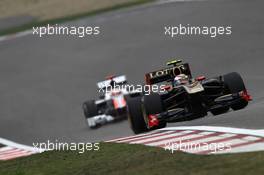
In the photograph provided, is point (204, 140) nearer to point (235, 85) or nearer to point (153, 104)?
point (153, 104)

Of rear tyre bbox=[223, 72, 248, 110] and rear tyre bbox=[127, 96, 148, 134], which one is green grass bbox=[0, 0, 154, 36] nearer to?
rear tyre bbox=[127, 96, 148, 134]

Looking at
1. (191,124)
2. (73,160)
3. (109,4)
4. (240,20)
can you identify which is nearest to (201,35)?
(240,20)

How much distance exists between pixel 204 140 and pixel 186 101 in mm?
2150

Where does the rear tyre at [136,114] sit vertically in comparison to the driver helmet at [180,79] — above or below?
below

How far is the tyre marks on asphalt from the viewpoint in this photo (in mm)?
9589

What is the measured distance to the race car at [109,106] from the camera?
17234 millimetres

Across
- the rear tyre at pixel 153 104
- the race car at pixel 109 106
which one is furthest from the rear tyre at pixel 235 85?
the race car at pixel 109 106

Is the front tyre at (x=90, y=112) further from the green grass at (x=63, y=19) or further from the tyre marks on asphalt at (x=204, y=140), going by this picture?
the green grass at (x=63, y=19)

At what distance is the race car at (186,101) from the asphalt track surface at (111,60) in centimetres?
34

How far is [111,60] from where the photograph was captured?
25.6 m

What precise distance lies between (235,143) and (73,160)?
2.56 meters

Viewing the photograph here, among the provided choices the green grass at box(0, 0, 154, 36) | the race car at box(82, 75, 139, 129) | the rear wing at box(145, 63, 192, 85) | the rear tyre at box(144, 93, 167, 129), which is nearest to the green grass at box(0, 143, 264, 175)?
the rear tyre at box(144, 93, 167, 129)

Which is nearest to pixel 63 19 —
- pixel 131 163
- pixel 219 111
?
pixel 219 111

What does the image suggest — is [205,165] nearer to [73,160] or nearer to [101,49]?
[73,160]
